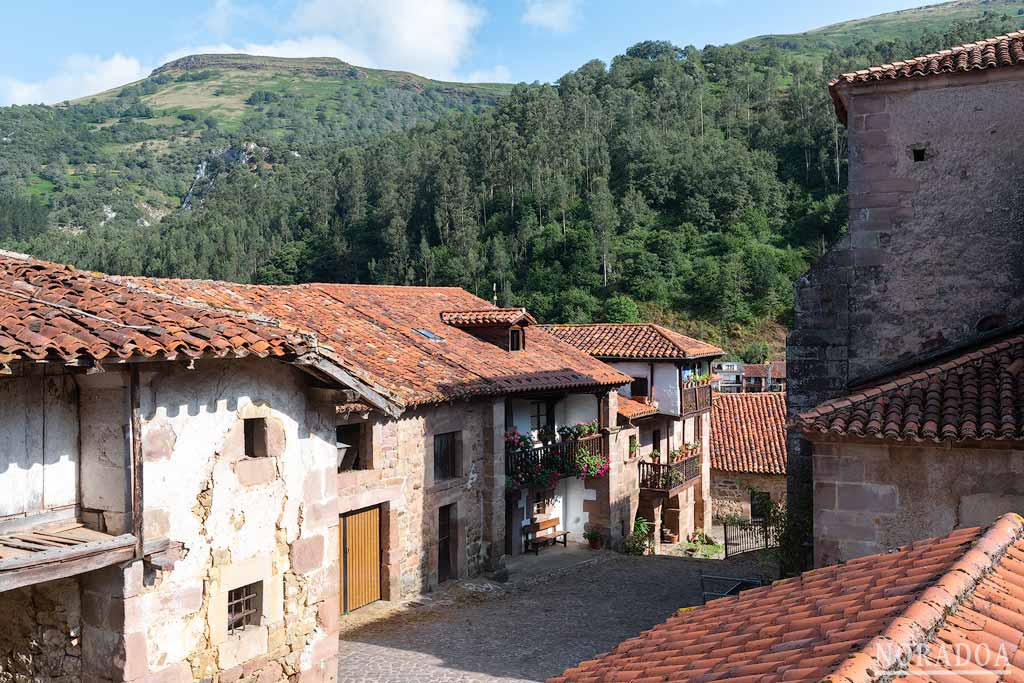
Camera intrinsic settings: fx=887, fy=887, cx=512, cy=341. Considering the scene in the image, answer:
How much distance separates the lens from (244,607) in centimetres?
876

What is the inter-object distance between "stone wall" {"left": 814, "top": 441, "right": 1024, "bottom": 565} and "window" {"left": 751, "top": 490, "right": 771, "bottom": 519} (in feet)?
70.3

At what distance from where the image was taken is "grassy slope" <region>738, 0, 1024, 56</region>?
468ft

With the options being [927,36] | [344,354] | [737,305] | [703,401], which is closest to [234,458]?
[344,354]

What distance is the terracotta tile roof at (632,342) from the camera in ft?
90.4

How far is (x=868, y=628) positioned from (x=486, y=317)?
1754cm

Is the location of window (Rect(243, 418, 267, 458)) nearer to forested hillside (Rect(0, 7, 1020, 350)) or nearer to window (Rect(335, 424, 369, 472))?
window (Rect(335, 424, 369, 472))

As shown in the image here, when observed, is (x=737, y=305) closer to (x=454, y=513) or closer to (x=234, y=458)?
(x=454, y=513)

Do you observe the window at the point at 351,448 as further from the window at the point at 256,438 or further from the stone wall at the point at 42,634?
the stone wall at the point at 42,634

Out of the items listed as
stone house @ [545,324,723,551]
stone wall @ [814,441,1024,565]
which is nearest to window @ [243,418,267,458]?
stone wall @ [814,441,1024,565]

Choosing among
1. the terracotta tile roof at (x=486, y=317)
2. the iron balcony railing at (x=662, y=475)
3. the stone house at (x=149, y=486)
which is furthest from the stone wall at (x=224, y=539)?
the iron balcony railing at (x=662, y=475)

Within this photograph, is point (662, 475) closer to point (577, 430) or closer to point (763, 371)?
point (577, 430)

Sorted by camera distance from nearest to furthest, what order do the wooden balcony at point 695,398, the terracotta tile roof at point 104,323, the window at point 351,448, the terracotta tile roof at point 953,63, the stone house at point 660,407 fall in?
the terracotta tile roof at point 104,323
the terracotta tile roof at point 953,63
the window at point 351,448
the stone house at point 660,407
the wooden balcony at point 695,398

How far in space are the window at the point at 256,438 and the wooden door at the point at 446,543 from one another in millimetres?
9272

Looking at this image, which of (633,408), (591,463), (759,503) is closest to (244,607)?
(591,463)
